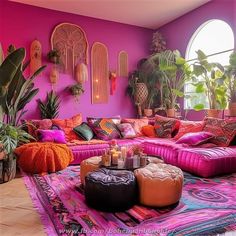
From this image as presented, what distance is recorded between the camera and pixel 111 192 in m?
2.14

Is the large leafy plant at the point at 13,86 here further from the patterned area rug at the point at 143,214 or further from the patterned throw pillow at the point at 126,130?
the patterned throw pillow at the point at 126,130

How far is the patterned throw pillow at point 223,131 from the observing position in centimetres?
343

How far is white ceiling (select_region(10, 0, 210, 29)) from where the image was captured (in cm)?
453

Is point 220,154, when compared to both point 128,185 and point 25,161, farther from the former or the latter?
point 25,161

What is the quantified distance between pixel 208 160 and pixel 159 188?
1.08m

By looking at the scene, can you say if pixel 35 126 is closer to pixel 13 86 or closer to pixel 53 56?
pixel 13 86

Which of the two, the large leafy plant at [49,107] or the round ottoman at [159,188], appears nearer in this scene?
the round ottoman at [159,188]

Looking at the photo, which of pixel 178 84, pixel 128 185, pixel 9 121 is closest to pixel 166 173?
pixel 128 185

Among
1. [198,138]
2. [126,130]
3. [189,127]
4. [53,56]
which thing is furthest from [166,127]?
[53,56]

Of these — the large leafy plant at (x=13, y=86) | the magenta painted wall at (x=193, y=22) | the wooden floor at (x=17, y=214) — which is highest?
the magenta painted wall at (x=193, y=22)

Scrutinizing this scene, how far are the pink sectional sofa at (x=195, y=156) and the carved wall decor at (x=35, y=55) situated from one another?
206cm

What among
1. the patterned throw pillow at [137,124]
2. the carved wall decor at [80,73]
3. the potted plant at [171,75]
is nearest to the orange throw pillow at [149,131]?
the patterned throw pillow at [137,124]

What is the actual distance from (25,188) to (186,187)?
1.95 metres

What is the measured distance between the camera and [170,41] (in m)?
5.64
